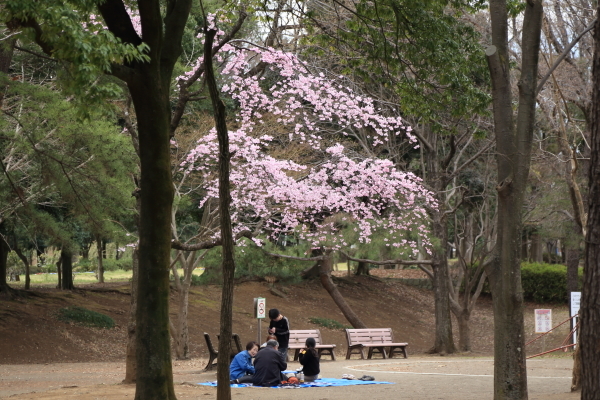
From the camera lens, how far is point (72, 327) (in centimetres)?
2109

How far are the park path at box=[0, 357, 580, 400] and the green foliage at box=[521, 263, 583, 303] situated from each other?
643 inches

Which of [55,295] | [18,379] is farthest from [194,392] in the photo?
[55,295]

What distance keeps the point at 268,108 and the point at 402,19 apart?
846 cm

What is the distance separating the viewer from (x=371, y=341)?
19.6 metres

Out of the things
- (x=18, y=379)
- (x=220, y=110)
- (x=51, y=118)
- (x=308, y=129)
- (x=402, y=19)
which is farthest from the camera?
(x=308, y=129)

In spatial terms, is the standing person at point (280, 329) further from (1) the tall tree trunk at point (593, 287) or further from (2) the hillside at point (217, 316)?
(1) the tall tree trunk at point (593, 287)

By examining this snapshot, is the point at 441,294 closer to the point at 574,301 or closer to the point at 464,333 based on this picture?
the point at 464,333

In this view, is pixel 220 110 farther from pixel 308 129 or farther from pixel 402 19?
pixel 308 129

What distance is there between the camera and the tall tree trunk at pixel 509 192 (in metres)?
7.87

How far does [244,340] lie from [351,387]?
1232cm

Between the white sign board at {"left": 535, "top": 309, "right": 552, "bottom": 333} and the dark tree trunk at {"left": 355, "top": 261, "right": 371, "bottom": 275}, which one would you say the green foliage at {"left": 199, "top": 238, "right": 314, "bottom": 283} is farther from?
the white sign board at {"left": 535, "top": 309, "right": 552, "bottom": 333}

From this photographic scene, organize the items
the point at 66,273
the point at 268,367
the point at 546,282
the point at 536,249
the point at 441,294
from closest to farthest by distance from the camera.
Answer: the point at 268,367
the point at 441,294
the point at 66,273
the point at 546,282
the point at 536,249

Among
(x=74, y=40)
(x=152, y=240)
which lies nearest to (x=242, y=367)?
(x=152, y=240)

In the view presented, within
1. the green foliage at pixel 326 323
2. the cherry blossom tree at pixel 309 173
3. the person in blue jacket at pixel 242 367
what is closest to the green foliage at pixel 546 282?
the green foliage at pixel 326 323
